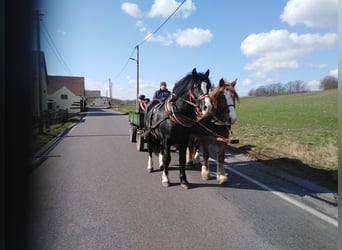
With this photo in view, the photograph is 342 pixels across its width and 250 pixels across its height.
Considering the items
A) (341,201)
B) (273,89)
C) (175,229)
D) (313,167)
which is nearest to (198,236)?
(175,229)

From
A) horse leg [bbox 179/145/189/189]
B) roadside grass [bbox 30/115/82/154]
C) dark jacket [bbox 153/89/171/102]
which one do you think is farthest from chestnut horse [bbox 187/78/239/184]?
roadside grass [bbox 30/115/82/154]

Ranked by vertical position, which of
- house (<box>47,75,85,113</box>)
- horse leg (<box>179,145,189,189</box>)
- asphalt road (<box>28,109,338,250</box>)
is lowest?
asphalt road (<box>28,109,338,250</box>)

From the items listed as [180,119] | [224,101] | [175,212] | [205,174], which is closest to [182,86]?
[180,119]

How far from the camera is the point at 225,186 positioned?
18.4 feet

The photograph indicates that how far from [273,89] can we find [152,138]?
79802 millimetres

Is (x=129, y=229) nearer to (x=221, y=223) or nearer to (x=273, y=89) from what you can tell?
(x=221, y=223)

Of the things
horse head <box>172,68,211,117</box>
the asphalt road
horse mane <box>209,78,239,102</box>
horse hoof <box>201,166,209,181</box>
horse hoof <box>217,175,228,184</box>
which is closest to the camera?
the asphalt road

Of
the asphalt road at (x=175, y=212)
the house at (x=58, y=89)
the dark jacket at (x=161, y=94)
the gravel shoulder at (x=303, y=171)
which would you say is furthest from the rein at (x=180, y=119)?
the gravel shoulder at (x=303, y=171)

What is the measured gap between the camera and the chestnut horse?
5.33 m

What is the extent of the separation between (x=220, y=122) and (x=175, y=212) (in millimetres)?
2078

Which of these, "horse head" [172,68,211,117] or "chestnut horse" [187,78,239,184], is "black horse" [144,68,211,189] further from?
"chestnut horse" [187,78,239,184]

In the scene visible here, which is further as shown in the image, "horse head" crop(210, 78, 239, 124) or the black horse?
"horse head" crop(210, 78, 239, 124)

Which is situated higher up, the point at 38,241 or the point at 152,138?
the point at 152,138

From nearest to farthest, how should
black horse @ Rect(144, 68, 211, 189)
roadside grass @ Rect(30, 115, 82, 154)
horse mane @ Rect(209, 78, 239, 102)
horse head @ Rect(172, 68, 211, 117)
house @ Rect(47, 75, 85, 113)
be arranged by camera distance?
roadside grass @ Rect(30, 115, 82, 154), house @ Rect(47, 75, 85, 113), horse head @ Rect(172, 68, 211, 117), black horse @ Rect(144, 68, 211, 189), horse mane @ Rect(209, 78, 239, 102)
